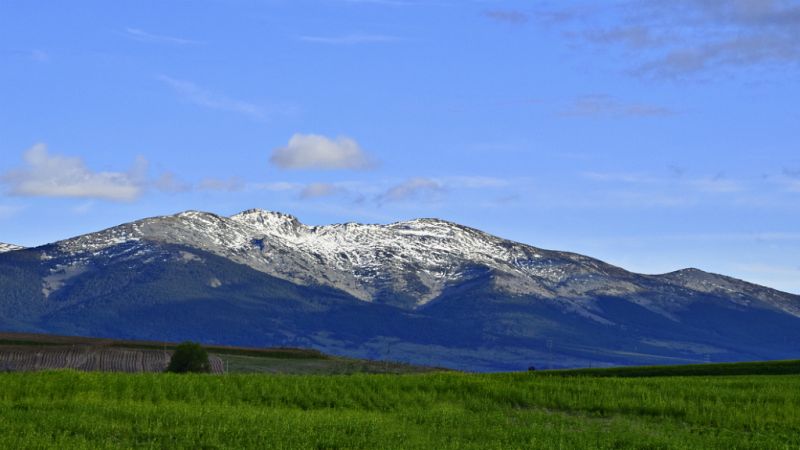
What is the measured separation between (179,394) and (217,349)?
12263 cm

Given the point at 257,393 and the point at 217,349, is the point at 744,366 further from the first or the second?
the point at 217,349

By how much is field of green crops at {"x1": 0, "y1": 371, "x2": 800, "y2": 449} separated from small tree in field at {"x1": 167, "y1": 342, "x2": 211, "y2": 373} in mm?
44617

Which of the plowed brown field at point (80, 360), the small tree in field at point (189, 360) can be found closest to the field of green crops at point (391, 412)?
the small tree in field at point (189, 360)

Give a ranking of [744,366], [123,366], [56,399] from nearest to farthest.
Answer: [56,399]
[744,366]
[123,366]

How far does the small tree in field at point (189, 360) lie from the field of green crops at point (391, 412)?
1757 inches

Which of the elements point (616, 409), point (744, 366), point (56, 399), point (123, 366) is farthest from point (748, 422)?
point (123, 366)

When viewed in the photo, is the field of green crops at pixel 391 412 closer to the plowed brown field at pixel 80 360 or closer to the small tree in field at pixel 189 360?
the small tree in field at pixel 189 360

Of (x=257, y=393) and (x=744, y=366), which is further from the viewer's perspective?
(x=744, y=366)

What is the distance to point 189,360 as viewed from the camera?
354ft

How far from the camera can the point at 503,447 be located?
4281cm

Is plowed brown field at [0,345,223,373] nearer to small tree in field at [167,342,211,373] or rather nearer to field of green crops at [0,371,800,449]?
small tree in field at [167,342,211,373]

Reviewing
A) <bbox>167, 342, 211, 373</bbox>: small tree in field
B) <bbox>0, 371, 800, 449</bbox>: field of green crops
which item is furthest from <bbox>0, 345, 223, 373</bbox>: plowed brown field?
<bbox>0, 371, 800, 449</bbox>: field of green crops

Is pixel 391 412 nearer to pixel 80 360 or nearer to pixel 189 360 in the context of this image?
pixel 189 360

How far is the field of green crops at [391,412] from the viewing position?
43125 millimetres
